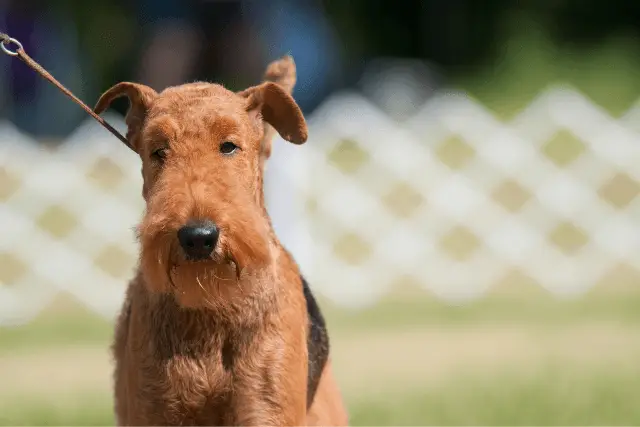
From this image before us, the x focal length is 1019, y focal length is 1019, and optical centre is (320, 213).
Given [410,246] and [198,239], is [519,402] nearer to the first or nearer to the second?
[198,239]

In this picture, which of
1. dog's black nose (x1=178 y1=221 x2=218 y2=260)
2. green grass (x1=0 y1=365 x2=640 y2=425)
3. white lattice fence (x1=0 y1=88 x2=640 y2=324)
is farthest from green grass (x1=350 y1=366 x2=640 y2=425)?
white lattice fence (x1=0 y1=88 x2=640 y2=324)

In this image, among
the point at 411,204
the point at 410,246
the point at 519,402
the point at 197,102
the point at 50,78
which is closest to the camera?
the point at 197,102

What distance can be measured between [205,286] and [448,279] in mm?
6736

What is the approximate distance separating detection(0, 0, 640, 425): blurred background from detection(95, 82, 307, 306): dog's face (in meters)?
2.48

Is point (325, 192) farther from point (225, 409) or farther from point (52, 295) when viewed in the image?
point (225, 409)

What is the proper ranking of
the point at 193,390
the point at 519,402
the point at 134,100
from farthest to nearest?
the point at 519,402 → the point at 134,100 → the point at 193,390

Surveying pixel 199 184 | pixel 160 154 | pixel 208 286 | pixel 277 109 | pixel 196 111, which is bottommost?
pixel 208 286

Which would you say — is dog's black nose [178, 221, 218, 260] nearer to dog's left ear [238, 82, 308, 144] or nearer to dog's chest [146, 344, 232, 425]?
dog's chest [146, 344, 232, 425]

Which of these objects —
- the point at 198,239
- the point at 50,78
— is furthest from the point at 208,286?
the point at 50,78

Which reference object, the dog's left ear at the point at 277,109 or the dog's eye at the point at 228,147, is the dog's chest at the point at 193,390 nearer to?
the dog's eye at the point at 228,147

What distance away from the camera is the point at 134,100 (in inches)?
144

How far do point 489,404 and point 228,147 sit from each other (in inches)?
119

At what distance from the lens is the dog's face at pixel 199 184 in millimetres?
3090

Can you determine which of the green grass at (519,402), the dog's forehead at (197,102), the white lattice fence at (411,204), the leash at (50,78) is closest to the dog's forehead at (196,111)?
the dog's forehead at (197,102)
